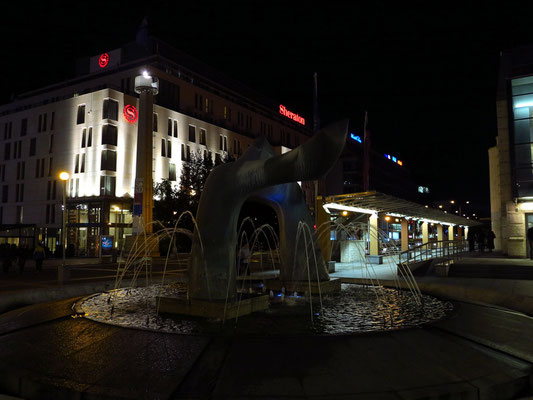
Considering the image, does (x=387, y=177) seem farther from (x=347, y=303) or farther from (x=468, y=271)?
(x=347, y=303)

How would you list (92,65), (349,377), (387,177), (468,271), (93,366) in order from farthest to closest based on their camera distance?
(387,177), (92,65), (468,271), (93,366), (349,377)

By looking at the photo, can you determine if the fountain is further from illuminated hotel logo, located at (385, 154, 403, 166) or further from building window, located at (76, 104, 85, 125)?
illuminated hotel logo, located at (385, 154, 403, 166)

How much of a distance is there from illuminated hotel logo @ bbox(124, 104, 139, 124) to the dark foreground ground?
46.8 m

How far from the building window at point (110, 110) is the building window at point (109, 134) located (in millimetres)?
1161

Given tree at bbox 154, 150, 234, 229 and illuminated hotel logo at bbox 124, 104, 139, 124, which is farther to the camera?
illuminated hotel logo at bbox 124, 104, 139, 124

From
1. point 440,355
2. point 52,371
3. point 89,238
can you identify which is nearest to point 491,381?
point 440,355

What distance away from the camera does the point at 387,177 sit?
387 ft

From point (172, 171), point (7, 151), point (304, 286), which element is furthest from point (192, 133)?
point (304, 286)

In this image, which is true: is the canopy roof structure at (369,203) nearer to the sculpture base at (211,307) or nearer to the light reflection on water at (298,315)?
the light reflection on water at (298,315)

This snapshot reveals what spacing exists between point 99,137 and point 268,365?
48.9 m

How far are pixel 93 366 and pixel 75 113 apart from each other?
172 feet

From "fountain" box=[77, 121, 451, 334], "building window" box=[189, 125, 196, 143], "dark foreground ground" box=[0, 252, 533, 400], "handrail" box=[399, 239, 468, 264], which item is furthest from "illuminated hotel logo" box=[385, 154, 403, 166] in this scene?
"dark foreground ground" box=[0, 252, 533, 400]

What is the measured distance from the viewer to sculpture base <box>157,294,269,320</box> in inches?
329

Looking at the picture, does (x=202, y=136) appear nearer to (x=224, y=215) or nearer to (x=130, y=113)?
(x=130, y=113)
